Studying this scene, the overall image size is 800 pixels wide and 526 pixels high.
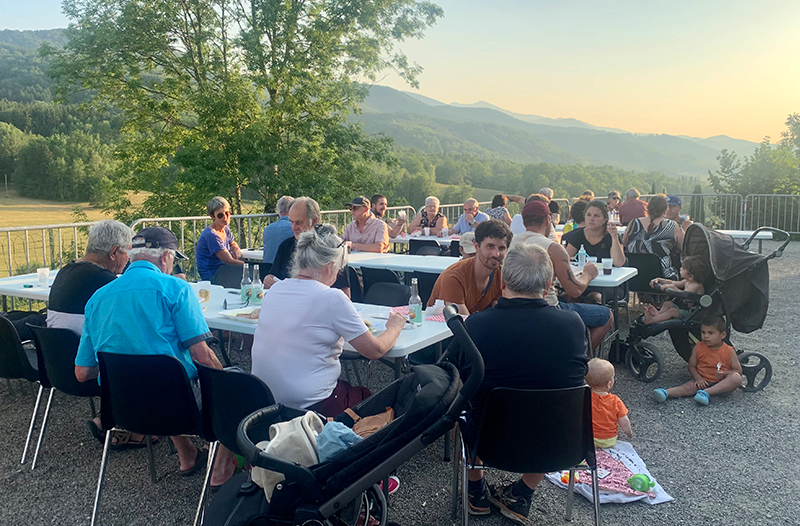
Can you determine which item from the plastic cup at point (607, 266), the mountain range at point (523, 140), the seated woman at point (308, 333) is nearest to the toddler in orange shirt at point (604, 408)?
the seated woman at point (308, 333)

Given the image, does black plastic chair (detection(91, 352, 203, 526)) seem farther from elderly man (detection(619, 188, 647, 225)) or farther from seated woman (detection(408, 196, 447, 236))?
elderly man (detection(619, 188, 647, 225))

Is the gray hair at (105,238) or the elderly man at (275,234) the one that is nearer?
the gray hair at (105,238)

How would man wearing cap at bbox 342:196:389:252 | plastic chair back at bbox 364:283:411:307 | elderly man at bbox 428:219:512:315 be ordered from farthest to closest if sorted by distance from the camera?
man wearing cap at bbox 342:196:389:252
plastic chair back at bbox 364:283:411:307
elderly man at bbox 428:219:512:315

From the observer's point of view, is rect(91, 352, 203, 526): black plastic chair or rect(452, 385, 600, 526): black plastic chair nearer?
rect(452, 385, 600, 526): black plastic chair

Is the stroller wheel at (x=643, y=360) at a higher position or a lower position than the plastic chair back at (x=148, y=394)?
lower

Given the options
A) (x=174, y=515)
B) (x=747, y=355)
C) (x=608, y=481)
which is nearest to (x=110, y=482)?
(x=174, y=515)

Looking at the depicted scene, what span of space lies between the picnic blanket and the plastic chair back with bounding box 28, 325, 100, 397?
256cm

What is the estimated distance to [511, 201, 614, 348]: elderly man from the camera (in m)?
3.89

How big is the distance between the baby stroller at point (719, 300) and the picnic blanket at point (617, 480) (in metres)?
1.39

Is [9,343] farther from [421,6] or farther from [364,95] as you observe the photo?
[421,6]

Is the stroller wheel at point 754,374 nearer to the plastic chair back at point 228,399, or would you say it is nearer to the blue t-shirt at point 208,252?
the plastic chair back at point 228,399

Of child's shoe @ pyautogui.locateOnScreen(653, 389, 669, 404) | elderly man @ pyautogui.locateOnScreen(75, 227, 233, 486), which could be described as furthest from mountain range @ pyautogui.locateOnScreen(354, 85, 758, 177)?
elderly man @ pyautogui.locateOnScreen(75, 227, 233, 486)

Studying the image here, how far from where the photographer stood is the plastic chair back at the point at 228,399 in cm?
209

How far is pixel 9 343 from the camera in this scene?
3131 millimetres
